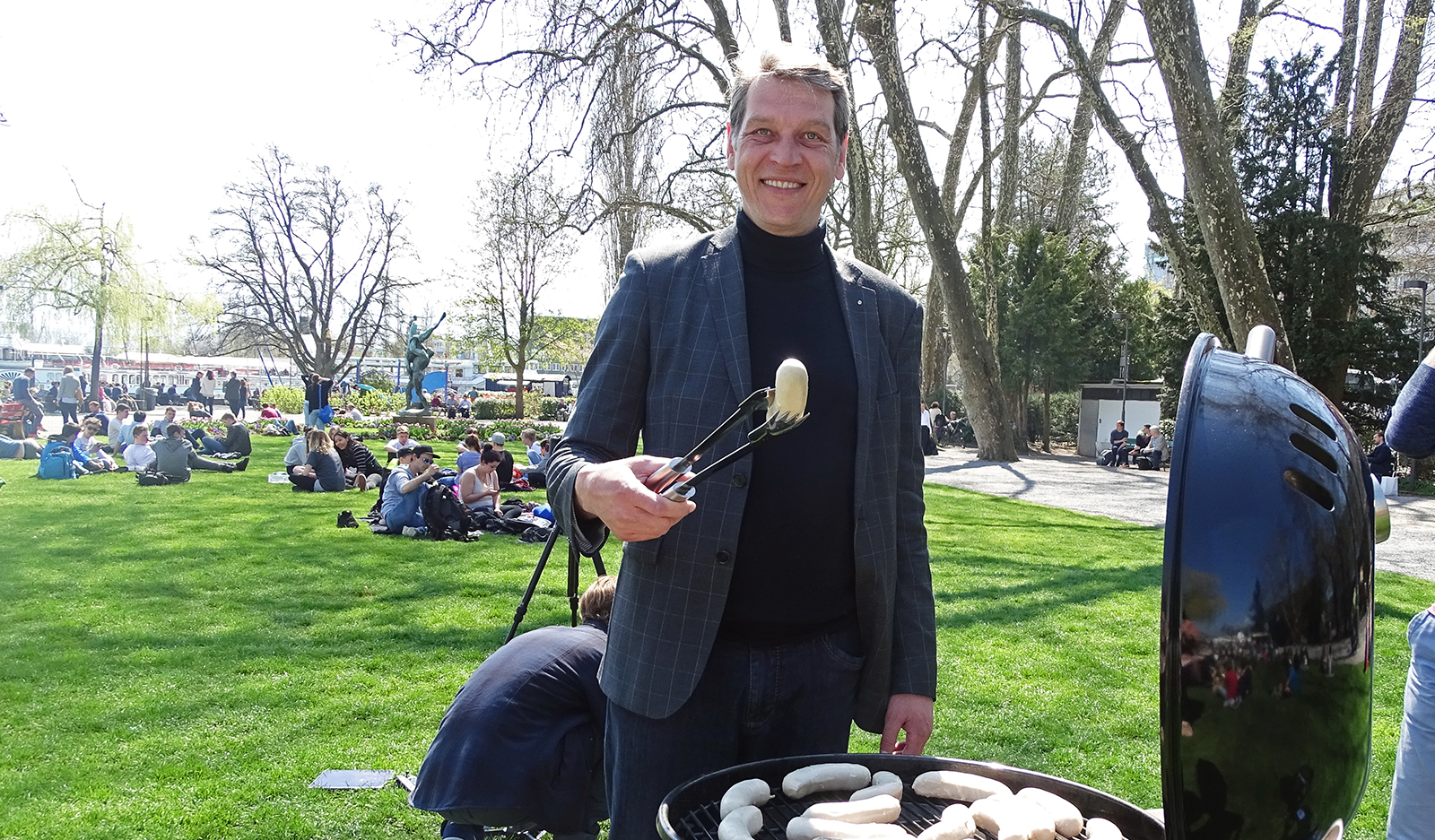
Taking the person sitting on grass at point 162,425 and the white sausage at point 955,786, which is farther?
the person sitting on grass at point 162,425

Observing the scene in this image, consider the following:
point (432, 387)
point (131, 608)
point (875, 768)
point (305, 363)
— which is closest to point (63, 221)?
point (305, 363)

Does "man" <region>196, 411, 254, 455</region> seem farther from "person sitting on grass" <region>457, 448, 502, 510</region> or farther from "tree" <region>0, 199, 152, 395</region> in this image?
"tree" <region>0, 199, 152, 395</region>

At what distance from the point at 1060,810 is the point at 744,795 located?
488 millimetres

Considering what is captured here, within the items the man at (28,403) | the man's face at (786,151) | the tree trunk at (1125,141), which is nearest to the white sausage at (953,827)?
the man's face at (786,151)

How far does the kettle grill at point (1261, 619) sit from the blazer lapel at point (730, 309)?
2.64ft

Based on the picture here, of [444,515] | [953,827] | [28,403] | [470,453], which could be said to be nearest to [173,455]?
[470,453]

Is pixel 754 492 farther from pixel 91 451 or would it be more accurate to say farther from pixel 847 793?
pixel 91 451

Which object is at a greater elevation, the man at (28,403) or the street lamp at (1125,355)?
the street lamp at (1125,355)

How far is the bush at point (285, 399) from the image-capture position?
33.8 m

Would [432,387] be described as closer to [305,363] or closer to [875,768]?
[305,363]

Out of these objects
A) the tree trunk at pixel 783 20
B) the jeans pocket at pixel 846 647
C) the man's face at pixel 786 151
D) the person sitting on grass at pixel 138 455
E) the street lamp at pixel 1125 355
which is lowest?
the person sitting on grass at pixel 138 455

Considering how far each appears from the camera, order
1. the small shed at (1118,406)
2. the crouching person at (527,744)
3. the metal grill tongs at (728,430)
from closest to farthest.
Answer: the metal grill tongs at (728,430)
the crouching person at (527,744)
the small shed at (1118,406)

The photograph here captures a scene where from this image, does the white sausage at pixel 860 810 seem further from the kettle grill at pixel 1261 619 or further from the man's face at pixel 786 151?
the man's face at pixel 786 151

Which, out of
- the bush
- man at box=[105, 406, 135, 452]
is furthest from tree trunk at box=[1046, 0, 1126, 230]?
the bush
